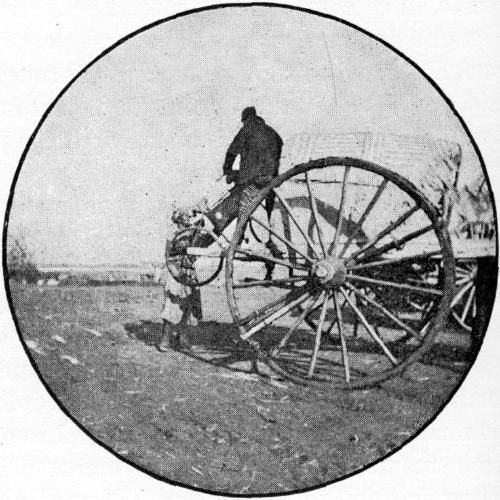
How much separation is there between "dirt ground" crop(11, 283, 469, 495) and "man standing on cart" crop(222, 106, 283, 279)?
2.33 feet

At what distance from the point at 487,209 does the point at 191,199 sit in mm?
1853

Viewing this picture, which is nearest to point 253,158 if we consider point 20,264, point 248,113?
point 248,113

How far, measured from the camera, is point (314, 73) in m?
4.70

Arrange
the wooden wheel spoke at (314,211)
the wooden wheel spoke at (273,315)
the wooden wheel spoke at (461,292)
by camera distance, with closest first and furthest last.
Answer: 1. the wooden wheel spoke at (314,211)
2. the wooden wheel spoke at (273,315)
3. the wooden wheel spoke at (461,292)

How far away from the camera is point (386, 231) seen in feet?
14.6

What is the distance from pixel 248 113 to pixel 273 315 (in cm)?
127

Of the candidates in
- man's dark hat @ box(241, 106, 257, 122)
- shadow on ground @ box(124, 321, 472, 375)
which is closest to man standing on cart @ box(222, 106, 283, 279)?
man's dark hat @ box(241, 106, 257, 122)

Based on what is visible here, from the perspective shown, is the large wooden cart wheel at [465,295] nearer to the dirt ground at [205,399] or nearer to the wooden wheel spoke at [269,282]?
the dirt ground at [205,399]

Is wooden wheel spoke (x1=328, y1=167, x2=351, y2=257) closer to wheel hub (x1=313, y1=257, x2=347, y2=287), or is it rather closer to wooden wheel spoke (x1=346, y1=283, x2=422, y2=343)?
wheel hub (x1=313, y1=257, x2=347, y2=287)

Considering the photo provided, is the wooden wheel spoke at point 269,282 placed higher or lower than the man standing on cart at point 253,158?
lower

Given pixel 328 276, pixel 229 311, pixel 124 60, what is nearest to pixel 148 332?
pixel 229 311

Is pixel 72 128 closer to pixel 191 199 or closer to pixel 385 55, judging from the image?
pixel 191 199

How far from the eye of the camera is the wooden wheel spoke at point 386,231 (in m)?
4.40

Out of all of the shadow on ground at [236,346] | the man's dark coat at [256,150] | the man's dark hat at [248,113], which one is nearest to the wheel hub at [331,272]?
the shadow on ground at [236,346]
